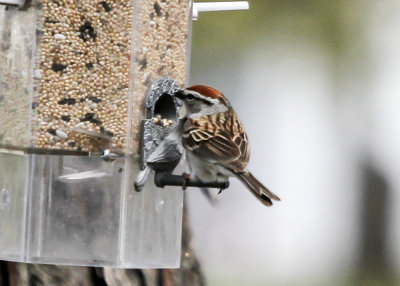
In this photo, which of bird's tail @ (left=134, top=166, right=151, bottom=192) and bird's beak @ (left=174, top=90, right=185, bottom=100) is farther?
bird's beak @ (left=174, top=90, right=185, bottom=100)

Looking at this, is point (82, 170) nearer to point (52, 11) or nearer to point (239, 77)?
point (52, 11)

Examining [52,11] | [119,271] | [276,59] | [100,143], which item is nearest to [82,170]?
[100,143]

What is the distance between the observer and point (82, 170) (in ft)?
11.9

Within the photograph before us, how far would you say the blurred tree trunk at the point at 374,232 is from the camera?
7773 mm

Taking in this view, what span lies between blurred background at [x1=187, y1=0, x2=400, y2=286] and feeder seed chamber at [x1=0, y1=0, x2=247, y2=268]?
313cm

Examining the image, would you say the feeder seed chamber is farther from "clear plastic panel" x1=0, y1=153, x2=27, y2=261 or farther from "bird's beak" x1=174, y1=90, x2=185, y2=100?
"bird's beak" x1=174, y1=90, x2=185, y2=100

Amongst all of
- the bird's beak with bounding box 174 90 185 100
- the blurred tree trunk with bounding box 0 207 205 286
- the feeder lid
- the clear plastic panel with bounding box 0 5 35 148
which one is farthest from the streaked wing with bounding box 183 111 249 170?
the blurred tree trunk with bounding box 0 207 205 286

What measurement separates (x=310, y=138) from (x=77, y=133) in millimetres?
4816

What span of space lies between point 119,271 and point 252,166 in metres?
3.52

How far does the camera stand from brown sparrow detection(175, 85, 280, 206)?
3.85 meters

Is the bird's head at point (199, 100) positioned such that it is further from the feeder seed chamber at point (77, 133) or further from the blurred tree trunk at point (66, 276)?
the blurred tree trunk at point (66, 276)

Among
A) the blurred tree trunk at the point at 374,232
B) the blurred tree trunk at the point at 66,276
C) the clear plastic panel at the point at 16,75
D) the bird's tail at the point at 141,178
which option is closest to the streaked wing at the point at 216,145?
the bird's tail at the point at 141,178

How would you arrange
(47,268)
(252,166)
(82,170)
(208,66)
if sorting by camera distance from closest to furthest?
(82,170), (47,268), (208,66), (252,166)

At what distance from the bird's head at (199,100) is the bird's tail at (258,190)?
0.37 metres
